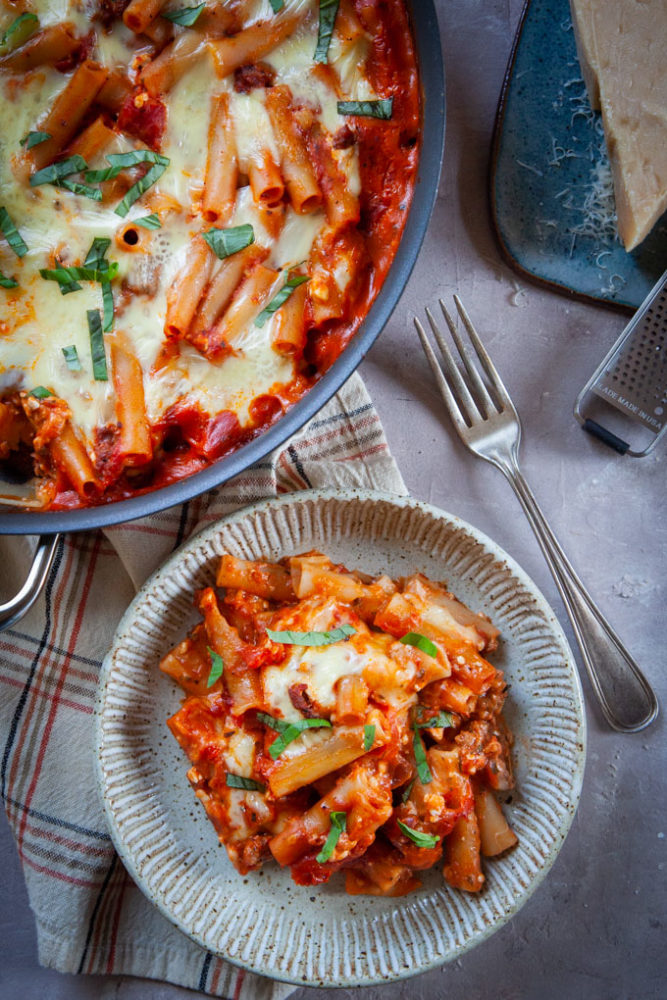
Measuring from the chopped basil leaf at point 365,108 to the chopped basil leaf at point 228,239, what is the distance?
418 millimetres

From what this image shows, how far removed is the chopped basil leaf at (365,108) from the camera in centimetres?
225

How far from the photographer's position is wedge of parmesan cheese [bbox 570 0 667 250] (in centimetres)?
271

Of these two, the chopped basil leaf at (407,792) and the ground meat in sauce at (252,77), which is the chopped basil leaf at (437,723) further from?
the ground meat in sauce at (252,77)

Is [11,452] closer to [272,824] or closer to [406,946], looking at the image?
[272,824]

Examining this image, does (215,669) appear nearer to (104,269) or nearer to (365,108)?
(104,269)

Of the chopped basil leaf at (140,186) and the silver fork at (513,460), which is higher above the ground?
the chopped basil leaf at (140,186)

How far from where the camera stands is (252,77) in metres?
2.23

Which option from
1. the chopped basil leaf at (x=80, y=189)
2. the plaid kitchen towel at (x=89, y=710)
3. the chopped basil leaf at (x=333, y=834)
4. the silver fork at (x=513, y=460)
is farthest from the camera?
the silver fork at (x=513, y=460)

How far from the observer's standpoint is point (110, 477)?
2.25 m

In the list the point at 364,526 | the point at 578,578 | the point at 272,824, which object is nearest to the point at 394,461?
the point at 364,526

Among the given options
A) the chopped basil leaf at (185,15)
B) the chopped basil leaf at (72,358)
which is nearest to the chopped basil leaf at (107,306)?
the chopped basil leaf at (72,358)

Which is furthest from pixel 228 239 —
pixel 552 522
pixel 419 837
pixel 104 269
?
pixel 419 837

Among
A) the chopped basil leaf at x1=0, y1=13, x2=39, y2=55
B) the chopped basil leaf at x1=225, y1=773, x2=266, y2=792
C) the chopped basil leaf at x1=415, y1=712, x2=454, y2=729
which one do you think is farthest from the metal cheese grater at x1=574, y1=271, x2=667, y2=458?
the chopped basil leaf at x1=0, y1=13, x2=39, y2=55

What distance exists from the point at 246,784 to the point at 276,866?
40 centimetres
